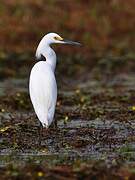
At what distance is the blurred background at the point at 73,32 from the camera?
20.4 meters

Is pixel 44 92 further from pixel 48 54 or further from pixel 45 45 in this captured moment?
pixel 45 45

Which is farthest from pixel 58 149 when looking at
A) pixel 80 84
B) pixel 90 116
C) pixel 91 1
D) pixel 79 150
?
pixel 91 1

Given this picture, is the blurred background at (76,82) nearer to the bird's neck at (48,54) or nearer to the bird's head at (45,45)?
the bird's neck at (48,54)

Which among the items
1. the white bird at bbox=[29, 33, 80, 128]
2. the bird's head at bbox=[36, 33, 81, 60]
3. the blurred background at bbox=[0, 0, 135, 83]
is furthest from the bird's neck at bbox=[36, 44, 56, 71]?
the blurred background at bbox=[0, 0, 135, 83]

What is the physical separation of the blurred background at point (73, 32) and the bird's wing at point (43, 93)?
7.88 meters

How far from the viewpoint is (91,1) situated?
84.9 feet

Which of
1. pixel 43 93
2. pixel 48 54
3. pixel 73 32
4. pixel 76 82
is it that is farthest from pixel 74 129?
pixel 73 32

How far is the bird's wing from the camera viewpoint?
10.8 meters

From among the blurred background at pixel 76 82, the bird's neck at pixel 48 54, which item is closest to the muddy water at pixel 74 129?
the blurred background at pixel 76 82

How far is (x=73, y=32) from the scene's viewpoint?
23391 millimetres

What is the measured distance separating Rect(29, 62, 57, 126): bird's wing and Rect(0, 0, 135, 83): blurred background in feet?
25.8

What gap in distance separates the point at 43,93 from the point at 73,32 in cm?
1250

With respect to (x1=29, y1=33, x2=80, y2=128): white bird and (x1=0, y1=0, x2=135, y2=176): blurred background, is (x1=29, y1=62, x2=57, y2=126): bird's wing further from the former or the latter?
(x1=0, y1=0, x2=135, y2=176): blurred background

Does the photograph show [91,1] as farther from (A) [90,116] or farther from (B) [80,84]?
(A) [90,116]
